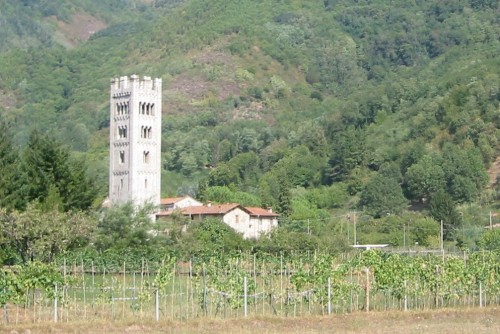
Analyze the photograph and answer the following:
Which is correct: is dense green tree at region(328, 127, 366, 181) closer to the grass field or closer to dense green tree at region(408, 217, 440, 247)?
dense green tree at region(408, 217, 440, 247)

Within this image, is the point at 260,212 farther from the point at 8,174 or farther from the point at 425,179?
the point at 8,174

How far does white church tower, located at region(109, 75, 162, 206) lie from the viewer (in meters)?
110

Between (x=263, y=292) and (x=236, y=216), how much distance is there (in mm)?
60502

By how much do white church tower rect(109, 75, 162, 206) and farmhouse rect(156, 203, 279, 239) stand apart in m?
3.35

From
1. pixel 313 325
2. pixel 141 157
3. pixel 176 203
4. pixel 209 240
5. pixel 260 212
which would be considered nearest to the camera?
pixel 313 325

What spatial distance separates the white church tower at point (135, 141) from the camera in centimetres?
10988

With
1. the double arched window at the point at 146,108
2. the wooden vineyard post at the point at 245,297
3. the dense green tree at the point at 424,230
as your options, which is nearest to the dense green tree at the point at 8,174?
the wooden vineyard post at the point at 245,297

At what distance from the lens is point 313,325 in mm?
45000

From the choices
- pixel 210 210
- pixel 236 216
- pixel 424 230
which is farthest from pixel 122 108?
pixel 424 230

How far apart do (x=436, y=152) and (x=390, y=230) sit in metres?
37.7

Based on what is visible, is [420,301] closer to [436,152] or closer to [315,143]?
[436,152]

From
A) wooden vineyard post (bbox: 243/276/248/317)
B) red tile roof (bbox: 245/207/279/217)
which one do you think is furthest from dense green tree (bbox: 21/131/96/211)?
red tile roof (bbox: 245/207/279/217)

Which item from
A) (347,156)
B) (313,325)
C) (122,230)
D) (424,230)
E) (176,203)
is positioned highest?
(347,156)

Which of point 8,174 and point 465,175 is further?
point 465,175
